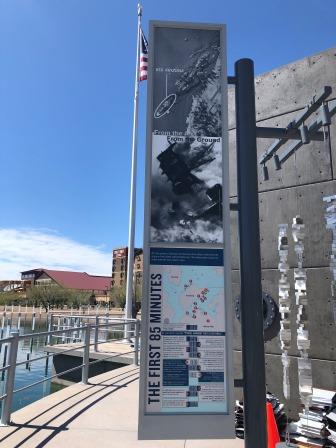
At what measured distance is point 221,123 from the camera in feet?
10.5

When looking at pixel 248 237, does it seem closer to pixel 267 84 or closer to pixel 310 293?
pixel 310 293

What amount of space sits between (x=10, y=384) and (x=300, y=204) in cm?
470

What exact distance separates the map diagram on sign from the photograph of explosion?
231 millimetres

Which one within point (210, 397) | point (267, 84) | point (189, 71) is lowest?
A: point (210, 397)

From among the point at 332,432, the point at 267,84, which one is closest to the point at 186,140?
the point at 332,432

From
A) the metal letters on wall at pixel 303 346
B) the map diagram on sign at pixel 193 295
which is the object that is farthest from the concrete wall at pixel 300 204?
Result: the map diagram on sign at pixel 193 295

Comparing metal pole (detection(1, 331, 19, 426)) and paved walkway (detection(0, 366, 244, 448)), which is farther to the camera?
metal pole (detection(1, 331, 19, 426))

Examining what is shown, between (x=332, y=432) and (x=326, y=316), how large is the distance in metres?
1.54

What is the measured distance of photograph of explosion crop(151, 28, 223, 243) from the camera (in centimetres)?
304

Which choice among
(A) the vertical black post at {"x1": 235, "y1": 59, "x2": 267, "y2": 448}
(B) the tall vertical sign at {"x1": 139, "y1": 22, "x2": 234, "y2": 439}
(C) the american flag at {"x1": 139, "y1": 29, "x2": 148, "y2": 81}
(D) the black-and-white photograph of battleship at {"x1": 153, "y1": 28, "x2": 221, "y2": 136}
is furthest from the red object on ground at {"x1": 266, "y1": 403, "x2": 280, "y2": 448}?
(C) the american flag at {"x1": 139, "y1": 29, "x2": 148, "y2": 81}

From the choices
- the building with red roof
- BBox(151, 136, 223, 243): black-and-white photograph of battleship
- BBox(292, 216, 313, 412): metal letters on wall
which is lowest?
BBox(292, 216, 313, 412): metal letters on wall

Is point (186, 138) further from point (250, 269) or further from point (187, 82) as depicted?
point (250, 269)

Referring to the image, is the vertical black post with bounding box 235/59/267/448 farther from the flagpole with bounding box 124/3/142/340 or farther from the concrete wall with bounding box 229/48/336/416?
the flagpole with bounding box 124/3/142/340

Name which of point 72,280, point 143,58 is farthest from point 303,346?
point 72,280
